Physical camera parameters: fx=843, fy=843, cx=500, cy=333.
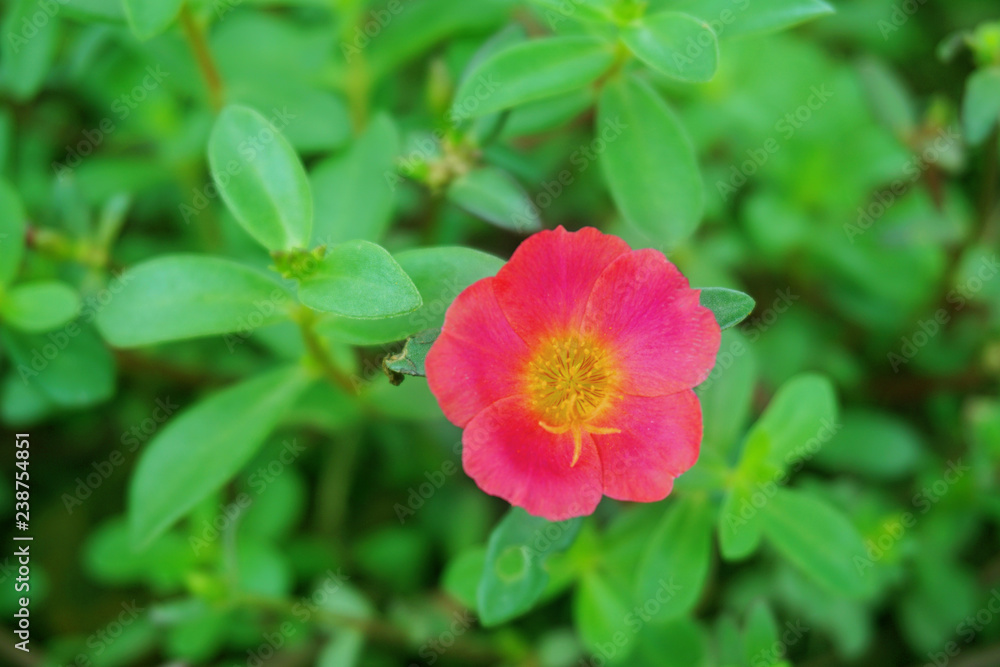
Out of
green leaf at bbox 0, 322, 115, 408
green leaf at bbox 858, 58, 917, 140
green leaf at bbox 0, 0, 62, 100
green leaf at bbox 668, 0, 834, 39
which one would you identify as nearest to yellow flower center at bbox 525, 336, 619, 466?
green leaf at bbox 668, 0, 834, 39

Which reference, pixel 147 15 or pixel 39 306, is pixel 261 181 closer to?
pixel 147 15

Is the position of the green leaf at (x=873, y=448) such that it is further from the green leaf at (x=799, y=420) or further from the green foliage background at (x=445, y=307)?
the green leaf at (x=799, y=420)

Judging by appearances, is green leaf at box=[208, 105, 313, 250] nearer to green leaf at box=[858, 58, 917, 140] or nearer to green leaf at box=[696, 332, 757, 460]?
green leaf at box=[696, 332, 757, 460]

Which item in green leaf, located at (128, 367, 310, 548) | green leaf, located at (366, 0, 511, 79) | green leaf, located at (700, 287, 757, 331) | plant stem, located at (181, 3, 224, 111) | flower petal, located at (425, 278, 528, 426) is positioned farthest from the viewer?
green leaf, located at (366, 0, 511, 79)

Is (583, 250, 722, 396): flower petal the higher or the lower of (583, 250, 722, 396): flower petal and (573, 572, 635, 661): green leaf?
the higher

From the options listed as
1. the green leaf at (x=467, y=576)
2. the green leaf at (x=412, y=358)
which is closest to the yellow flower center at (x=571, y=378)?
the green leaf at (x=412, y=358)

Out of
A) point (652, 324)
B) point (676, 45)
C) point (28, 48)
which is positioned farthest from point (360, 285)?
point (28, 48)

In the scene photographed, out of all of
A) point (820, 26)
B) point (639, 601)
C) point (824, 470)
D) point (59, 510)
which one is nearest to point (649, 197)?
point (639, 601)
